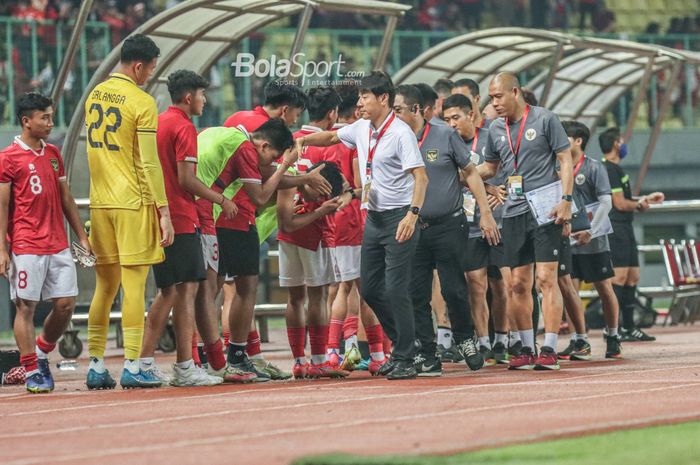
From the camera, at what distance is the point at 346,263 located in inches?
479

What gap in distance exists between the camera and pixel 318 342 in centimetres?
1165

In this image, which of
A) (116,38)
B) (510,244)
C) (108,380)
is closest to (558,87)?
(116,38)

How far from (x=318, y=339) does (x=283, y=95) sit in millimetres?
1887

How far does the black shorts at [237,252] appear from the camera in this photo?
1107 centimetres

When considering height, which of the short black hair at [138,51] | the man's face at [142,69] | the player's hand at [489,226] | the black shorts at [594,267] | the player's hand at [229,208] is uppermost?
the short black hair at [138,51]

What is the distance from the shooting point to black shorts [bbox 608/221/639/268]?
16844 mm

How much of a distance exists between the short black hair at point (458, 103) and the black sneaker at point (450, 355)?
2064 mm

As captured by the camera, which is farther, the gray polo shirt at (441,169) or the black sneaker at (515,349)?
the black sneaker at (515,349)

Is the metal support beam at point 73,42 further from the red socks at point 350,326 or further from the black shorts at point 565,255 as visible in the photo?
the black shorts at point 565,255

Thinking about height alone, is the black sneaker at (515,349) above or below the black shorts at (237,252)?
below

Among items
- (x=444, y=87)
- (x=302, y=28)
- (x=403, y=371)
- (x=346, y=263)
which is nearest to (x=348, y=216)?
(x=346, y=263)

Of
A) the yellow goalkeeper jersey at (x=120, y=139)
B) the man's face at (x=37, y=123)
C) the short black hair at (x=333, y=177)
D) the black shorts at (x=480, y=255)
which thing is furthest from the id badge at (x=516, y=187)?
the man's face at (x=37, y=123)

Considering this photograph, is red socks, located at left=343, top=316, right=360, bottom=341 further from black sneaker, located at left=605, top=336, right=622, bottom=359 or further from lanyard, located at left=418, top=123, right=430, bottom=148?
black sneaker, located at left=605, top=336, right=622, bottom=359

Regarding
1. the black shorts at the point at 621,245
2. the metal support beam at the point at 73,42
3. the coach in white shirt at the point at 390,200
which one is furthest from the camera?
the black shorts at the point at 621,245
